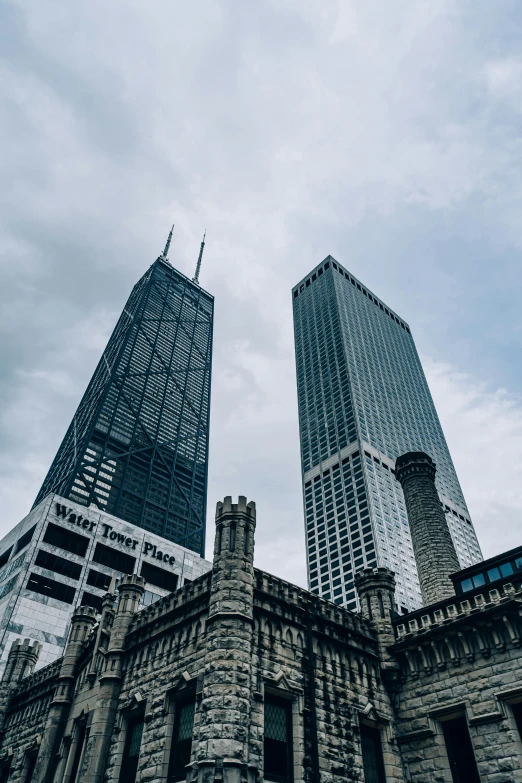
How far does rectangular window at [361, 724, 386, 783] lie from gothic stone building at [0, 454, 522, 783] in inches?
2.0

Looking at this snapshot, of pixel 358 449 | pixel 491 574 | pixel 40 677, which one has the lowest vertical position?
pixel 40 677

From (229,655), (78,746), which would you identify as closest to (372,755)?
(229,655)

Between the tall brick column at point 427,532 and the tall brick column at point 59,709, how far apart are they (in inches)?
923

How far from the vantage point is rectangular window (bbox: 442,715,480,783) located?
18953mm

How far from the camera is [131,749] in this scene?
67.3 feet

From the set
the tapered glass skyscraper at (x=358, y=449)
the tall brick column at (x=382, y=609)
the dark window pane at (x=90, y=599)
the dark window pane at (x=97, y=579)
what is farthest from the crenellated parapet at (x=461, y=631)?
the tapered glass skyscraper at (x=358, y=449)

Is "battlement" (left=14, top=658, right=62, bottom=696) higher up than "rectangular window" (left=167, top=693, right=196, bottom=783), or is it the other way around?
"battlement" (left=14, top=658, right=62, bottom=696)

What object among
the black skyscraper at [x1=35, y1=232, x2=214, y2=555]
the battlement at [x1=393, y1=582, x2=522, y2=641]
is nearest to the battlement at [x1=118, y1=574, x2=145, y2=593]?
the battlement at [x1=393, y1=582, x2=522, y2=641]

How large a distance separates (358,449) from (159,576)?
84.9 metres

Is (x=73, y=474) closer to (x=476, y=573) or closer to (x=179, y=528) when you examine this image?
(x=179, y=528)

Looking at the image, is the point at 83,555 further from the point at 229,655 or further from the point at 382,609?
the point at 229,655

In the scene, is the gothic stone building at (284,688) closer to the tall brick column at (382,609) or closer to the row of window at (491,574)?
the tall brick column at (382,609)

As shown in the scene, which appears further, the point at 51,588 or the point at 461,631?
the point at 51,588

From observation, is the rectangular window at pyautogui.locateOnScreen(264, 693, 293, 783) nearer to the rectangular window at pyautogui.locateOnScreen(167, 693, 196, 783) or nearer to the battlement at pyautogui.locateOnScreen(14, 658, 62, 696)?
the rectangular window at pyautogui.locateOnScreen(167, 693, 196, 783)
